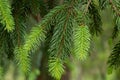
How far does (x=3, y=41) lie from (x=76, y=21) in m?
0.57

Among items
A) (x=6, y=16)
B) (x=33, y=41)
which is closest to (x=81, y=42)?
(x=33, y=41)

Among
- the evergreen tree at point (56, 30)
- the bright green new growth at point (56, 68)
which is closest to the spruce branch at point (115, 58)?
the evergreen tree at point (56, 30)

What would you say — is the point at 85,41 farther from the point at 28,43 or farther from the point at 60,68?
the point at 28,43

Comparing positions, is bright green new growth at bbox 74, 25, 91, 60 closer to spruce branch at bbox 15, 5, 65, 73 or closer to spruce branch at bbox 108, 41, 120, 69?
spruce branch at bbox 15, 5, 65, 73


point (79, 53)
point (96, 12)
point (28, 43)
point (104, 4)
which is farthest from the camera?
point (96, 12)

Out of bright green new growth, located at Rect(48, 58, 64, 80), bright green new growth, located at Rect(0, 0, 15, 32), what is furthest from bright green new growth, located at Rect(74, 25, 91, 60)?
bright green new growth, located at Rect(0, 0, 15, 32)

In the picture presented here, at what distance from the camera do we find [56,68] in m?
1.65

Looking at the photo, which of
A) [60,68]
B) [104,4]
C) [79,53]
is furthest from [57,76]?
[104,4]

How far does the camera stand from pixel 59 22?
71.0 inches

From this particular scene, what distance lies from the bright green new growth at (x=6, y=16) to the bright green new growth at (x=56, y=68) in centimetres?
29

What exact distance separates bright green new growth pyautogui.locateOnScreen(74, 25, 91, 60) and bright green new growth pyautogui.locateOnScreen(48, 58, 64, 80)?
0.12 metres

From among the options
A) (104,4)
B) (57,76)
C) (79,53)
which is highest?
(104,4)

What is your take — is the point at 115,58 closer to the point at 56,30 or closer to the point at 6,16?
the point at 56,30

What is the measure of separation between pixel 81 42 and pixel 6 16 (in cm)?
43
